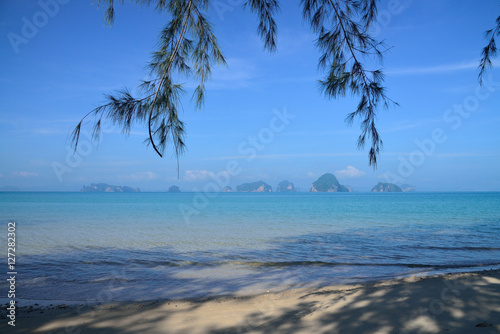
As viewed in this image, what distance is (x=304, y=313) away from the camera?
431 cm

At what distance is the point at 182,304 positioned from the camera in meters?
5.10

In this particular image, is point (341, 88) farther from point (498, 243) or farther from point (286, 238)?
point (498, 243)

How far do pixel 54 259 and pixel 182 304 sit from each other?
6.08 meters

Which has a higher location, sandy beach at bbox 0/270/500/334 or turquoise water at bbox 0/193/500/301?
sandy beach at bbox 0/270/500/334

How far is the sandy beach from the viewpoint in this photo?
3750mm

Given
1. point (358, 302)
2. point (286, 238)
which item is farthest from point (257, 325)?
point (286, 238)
